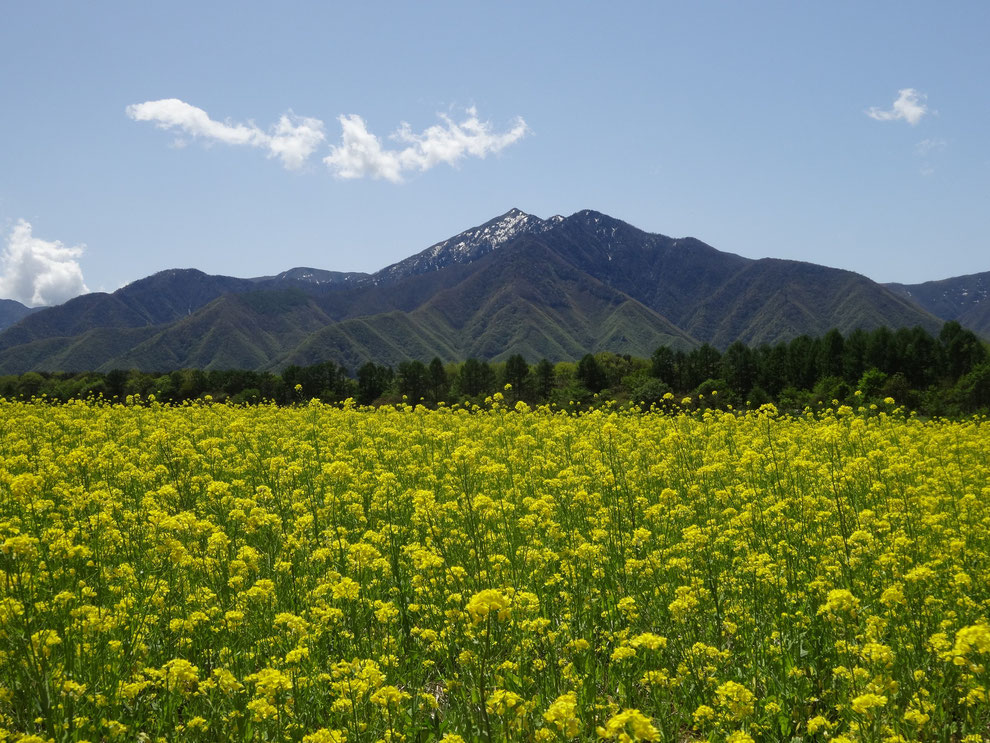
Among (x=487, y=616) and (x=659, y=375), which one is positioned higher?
(x=487, y=616)

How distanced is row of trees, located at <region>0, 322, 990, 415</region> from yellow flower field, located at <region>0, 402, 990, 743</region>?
144 feet

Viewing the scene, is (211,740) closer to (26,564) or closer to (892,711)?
(26,564)

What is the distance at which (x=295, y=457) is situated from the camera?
1244 cm

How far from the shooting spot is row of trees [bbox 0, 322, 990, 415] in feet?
187

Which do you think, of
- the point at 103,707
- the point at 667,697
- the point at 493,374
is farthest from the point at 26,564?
the point at 493,374

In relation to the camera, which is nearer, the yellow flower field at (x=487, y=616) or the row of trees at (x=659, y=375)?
the yellow flower field at (x=487, y=616)

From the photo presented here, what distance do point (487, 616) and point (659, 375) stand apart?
78.7m

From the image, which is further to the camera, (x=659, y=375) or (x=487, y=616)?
(x=659, y=375)

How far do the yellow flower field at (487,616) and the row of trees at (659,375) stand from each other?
144ft

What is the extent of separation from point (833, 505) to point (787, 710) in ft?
15.7

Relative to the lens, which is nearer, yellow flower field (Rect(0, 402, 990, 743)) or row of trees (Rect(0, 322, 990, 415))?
yellow flower field (Rect(0, 402, 990, 743))

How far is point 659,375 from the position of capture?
7919 centimetres

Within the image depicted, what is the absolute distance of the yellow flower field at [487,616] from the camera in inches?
165

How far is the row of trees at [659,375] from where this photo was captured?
56975 mm
